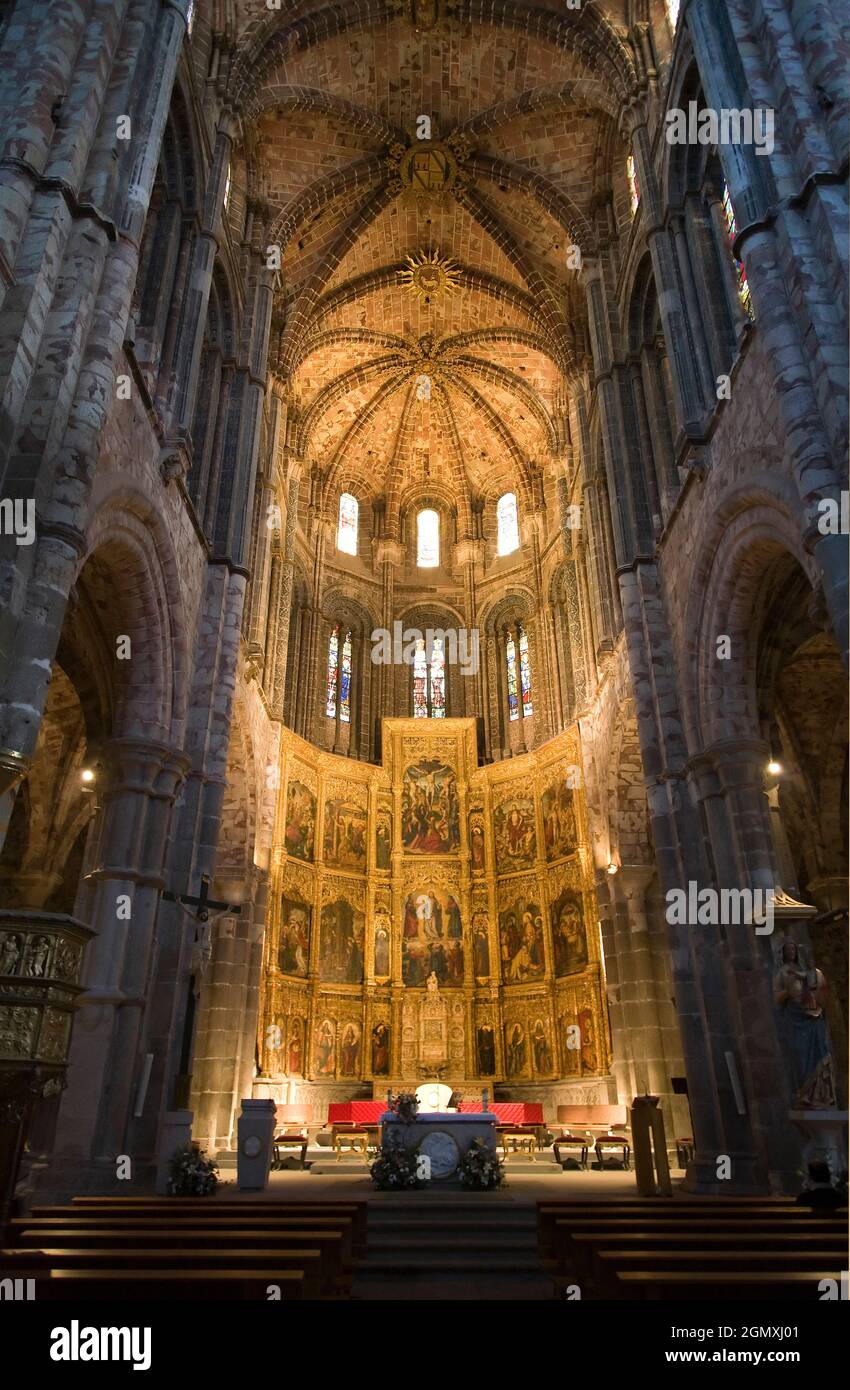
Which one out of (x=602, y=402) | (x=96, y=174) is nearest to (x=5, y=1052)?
(x=96, y=174)

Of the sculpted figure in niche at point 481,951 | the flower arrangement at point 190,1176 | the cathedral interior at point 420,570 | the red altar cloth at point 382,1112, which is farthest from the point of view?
the sculpted figure in niche at point 481,951

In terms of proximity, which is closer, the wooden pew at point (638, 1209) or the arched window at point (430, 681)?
the wooden pew at point (638, 1209)

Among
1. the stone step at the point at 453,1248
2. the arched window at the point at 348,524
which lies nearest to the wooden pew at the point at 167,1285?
the stone step at the point at 453,1248

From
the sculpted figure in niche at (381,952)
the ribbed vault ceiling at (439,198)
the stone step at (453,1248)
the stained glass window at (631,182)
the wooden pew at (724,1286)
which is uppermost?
the ribbed vault ceiling at (439,198)

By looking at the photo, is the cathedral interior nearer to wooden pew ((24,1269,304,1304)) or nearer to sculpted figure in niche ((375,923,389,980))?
sculpted figure in niche ((375,923,389,980))

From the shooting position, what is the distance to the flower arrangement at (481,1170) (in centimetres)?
1245

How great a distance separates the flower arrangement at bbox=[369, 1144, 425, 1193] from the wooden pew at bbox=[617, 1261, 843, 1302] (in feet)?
29.6

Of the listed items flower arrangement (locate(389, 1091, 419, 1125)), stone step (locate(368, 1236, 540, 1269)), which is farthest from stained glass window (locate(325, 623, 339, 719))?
stone step (locate(368, 1236, 540, 1269))

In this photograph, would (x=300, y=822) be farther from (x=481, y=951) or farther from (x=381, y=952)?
(x=481, y=951)

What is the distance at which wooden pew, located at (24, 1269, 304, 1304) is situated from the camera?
418 centimetres

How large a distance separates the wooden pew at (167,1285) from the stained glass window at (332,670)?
25.5 metres

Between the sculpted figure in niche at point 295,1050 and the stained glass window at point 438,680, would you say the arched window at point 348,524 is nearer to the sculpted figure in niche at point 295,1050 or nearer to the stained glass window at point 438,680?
Answer: the stained glass window at point 438,680

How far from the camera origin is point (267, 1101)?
12.6m

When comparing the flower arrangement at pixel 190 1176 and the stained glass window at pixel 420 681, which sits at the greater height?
the stained glass window at pixel 420 681
